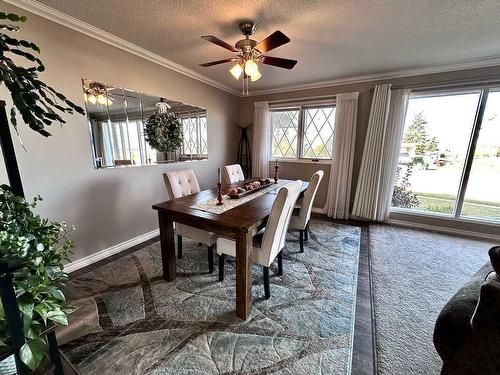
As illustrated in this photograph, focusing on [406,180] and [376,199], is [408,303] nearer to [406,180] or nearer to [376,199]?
[376,199]

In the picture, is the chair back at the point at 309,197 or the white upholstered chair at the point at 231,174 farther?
the white upholstered chair at the point at 231,174

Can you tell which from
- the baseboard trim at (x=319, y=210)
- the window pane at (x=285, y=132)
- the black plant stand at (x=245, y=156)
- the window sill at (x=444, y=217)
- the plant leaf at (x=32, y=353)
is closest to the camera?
the plant leaf at (x=32, y=353)

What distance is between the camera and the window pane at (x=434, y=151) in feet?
10.2

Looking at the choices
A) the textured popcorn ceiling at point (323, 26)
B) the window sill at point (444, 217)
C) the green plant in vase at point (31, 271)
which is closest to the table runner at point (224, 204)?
the green plant in vase at point (31, 271)

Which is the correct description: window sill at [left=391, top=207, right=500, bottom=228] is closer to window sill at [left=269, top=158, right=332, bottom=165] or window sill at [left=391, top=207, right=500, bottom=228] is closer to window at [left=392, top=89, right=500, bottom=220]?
window at [left=392, top=89, right=500, bottom=220]

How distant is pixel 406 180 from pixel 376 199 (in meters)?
0.66

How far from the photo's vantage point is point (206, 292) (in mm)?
1896

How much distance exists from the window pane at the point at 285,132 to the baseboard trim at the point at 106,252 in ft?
9.25

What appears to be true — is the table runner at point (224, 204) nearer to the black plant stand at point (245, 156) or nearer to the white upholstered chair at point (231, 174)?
the white upholstered chair at point (231, 174)

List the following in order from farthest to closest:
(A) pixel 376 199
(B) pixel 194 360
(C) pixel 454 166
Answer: (A) pixel 376 199 < (C) pixel 454 166 < (B) pixel 194 360

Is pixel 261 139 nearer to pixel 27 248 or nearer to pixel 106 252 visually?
pixel 106 252

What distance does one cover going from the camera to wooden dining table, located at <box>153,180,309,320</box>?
1.54 metres

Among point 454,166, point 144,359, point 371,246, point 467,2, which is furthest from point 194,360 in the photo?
point 454,166

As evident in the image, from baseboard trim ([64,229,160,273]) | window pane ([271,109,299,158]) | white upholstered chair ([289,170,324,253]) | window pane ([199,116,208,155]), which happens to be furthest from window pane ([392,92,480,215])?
baseboard trim ([64,229,160,273])
